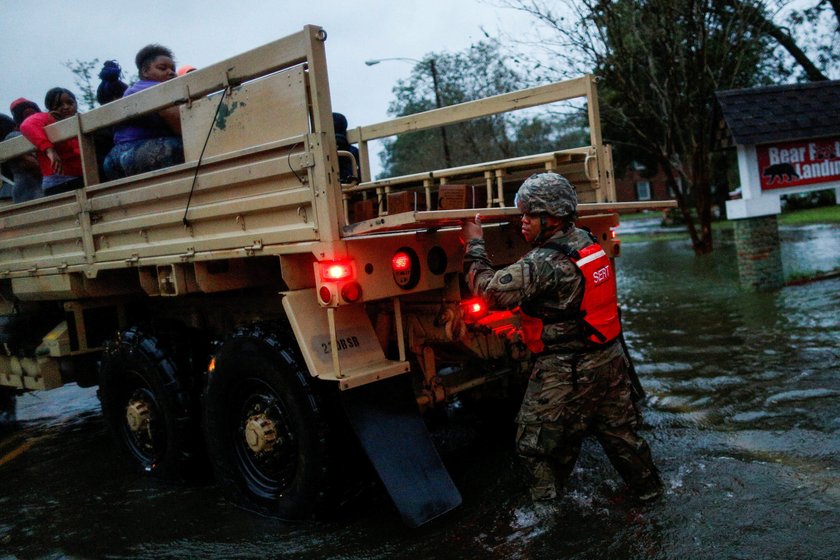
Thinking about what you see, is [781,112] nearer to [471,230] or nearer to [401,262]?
[471,230]

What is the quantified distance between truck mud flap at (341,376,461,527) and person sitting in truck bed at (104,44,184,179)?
2.15m

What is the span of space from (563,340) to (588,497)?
3.08ft

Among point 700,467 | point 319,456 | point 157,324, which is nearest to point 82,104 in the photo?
point 157,324

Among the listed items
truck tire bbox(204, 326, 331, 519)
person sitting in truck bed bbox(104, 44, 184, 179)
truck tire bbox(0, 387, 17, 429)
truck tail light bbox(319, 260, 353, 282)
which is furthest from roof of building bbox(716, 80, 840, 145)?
truck tire bbox(0, 387, 17, 429)

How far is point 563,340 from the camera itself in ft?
12.5

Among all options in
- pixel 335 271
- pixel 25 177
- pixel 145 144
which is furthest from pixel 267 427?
pixel 25 177

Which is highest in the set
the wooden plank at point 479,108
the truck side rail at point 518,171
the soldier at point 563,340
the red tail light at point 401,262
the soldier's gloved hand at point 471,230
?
the wooden plank at point 479,108

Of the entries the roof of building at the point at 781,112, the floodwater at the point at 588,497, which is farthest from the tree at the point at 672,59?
the floodwater at the point at 588,497

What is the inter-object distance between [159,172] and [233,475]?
1892mm

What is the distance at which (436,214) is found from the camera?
3.31m

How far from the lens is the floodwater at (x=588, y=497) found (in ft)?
11.8

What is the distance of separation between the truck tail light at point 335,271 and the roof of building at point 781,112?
8.62 m

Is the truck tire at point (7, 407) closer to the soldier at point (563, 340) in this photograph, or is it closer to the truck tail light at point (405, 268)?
the truck tail light at point (405, 268)

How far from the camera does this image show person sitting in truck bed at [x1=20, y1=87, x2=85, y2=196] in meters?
5.50
